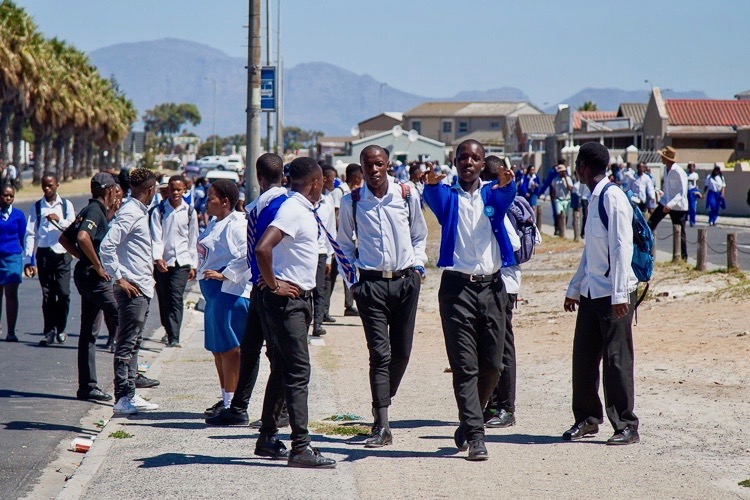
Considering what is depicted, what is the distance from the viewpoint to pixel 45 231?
514 inches

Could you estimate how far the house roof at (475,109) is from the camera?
12700 centimetres

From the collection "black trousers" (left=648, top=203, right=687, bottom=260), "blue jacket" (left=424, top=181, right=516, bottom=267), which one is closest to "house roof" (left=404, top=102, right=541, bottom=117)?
"black trousers" (left=648, top=203, right=687, bottom=260)

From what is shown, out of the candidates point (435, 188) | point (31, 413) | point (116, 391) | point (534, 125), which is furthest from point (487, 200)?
point (534, 125)

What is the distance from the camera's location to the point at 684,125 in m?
63.9

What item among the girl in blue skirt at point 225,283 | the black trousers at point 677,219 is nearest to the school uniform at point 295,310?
the girl in blue skirt at point 225,283

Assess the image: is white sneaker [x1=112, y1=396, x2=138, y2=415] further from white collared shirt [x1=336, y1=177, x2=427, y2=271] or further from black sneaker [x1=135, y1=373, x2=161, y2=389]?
white collared shirt [x1=336, y1=177, x2=427, y2=271]

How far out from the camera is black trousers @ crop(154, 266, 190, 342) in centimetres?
1261

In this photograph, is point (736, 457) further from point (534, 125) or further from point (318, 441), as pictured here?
point (534, 125)

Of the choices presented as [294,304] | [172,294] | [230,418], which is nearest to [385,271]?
[294,304]

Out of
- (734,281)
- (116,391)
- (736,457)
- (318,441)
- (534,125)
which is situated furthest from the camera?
(534,125)

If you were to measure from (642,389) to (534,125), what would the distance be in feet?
308

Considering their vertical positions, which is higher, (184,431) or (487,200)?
(487,200)

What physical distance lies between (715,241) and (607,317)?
19.8m

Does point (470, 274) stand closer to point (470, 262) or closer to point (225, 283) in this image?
point (470, 262)
